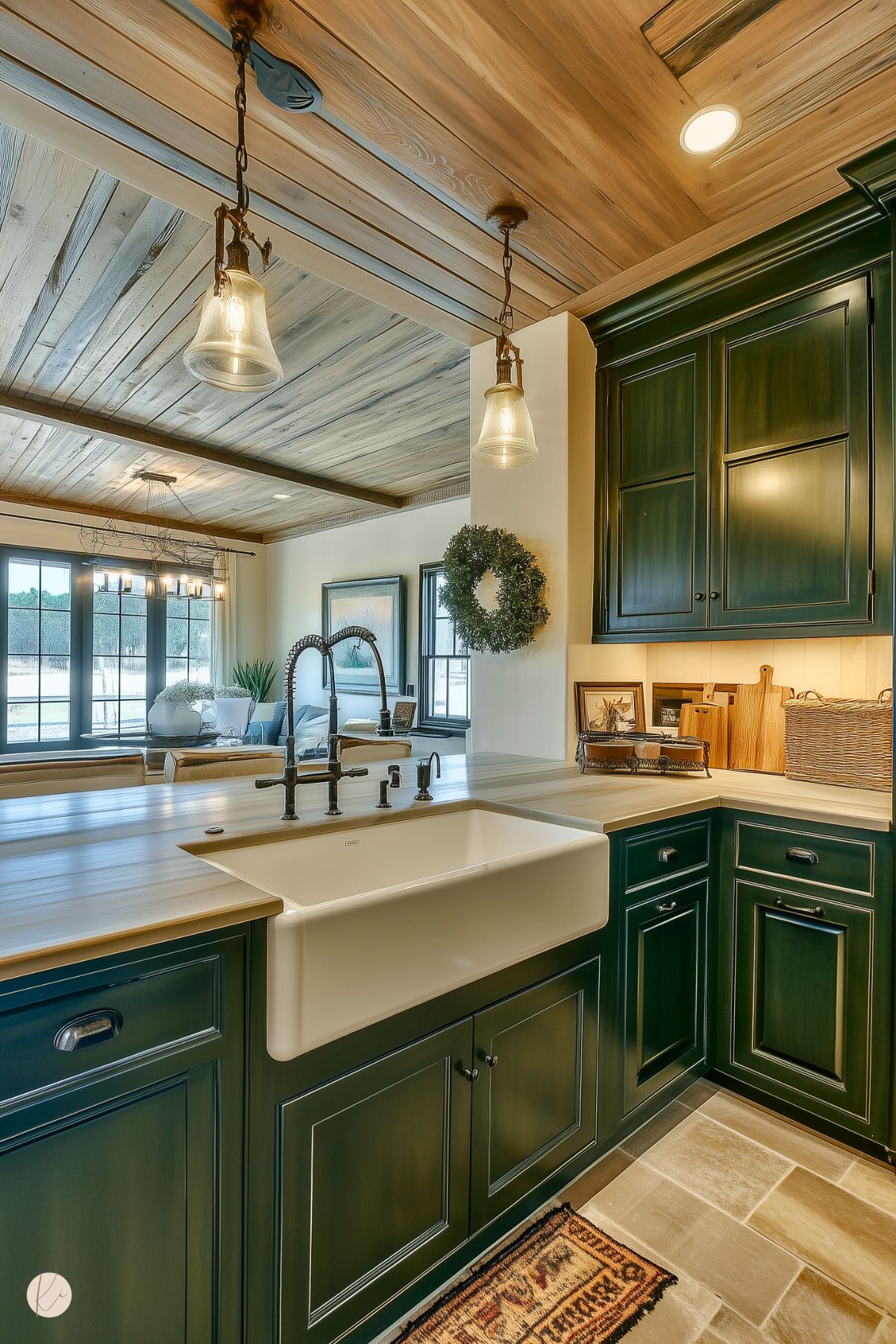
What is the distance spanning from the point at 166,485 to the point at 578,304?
4.05m

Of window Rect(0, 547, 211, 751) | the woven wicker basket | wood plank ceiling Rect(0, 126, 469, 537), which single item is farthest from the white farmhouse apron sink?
window Rect(0, 547, 211, 751)

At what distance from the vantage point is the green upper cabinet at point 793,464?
192 centimetres

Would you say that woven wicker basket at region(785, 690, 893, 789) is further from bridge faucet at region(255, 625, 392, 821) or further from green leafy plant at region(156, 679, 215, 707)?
green leafy plant at region(156, 679, 215, 707)

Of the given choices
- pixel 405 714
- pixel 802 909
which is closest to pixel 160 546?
pixel 405 714

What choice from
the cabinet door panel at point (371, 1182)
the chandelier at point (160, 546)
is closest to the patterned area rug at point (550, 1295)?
the cabinet door panel at point (371, 1182)

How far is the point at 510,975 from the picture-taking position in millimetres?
1343

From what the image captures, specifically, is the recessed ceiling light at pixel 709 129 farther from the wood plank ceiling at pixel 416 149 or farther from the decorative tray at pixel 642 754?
the decorative tray at pixel 642 754

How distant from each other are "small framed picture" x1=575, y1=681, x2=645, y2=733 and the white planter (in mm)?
3395

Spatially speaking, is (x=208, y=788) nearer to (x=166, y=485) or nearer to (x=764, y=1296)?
(x=764, y=1296)

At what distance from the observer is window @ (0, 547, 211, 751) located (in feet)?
18.8

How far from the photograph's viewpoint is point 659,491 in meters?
2.44

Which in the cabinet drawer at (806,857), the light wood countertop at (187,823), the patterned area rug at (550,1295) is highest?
the light wood countertop at (187,823)

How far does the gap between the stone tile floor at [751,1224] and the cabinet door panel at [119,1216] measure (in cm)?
93

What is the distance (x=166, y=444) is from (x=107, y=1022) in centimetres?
415
